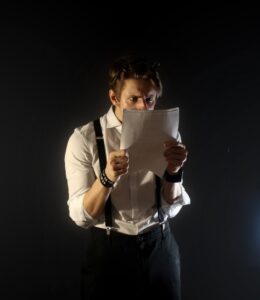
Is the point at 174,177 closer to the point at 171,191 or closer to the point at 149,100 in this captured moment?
the point at 171,191

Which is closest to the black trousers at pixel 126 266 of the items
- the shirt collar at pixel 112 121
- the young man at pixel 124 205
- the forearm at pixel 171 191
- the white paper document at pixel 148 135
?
the young man at pixel 124 205

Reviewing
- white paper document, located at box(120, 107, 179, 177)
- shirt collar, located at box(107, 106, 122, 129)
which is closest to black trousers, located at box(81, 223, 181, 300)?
white paper document, located at box(120, 107, 179, 177)

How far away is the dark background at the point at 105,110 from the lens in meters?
1.27

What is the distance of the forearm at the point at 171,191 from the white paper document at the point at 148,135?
0.06 meters

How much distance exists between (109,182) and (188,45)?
2.56 ft

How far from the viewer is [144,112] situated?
0.86 metres

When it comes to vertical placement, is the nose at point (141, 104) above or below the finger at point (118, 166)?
above

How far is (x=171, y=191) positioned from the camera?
1021 mm

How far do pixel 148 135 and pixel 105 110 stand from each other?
1.75 ft

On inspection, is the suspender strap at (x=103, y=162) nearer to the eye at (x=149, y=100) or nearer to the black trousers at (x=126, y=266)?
the black trousers at (x=126, y=266)

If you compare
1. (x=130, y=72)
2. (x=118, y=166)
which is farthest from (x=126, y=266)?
(x=130, y=72)
